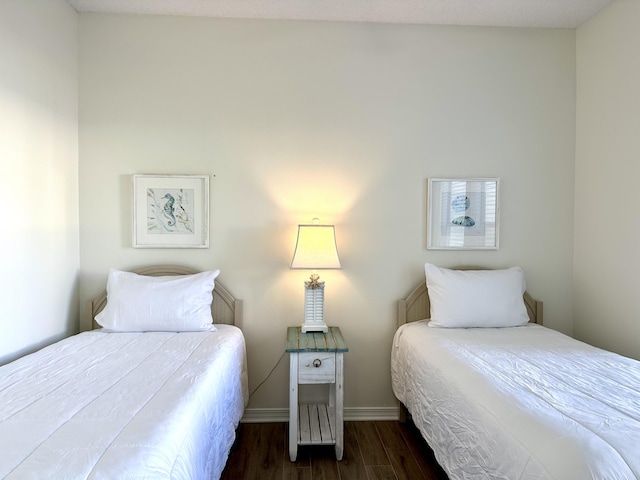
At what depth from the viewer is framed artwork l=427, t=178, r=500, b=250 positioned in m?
2.58

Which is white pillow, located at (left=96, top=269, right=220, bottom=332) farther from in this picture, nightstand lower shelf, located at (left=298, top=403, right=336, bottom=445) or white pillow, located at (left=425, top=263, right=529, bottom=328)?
white pillow, located at (left=425, top=263, right=529, bottom=328)

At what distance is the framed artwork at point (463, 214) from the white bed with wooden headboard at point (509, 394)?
25 cm

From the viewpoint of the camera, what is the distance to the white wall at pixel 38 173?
6.21 feet

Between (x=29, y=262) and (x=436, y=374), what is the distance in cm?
224

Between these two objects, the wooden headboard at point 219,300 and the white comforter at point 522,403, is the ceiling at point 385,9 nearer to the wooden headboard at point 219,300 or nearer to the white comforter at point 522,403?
the wooden headboard at point 219,300

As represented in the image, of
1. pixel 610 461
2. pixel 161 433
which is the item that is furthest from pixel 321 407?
pixel 610 461

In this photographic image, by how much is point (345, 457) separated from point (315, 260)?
114 centimetres

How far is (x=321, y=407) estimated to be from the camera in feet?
8.09

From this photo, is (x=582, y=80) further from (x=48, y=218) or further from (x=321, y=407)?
(x=48, y=218)

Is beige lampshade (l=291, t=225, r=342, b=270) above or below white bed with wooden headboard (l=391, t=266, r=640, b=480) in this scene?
above

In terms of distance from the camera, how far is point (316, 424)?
225 centimetres

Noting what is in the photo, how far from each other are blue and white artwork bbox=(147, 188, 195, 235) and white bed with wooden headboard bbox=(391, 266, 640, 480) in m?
1.57

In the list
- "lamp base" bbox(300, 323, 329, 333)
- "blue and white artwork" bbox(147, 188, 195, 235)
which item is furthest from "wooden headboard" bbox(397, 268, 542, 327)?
"blue and white artwork" bbox(147, 188, 195, 235)

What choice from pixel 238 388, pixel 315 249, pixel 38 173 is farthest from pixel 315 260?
pixel 38 173
